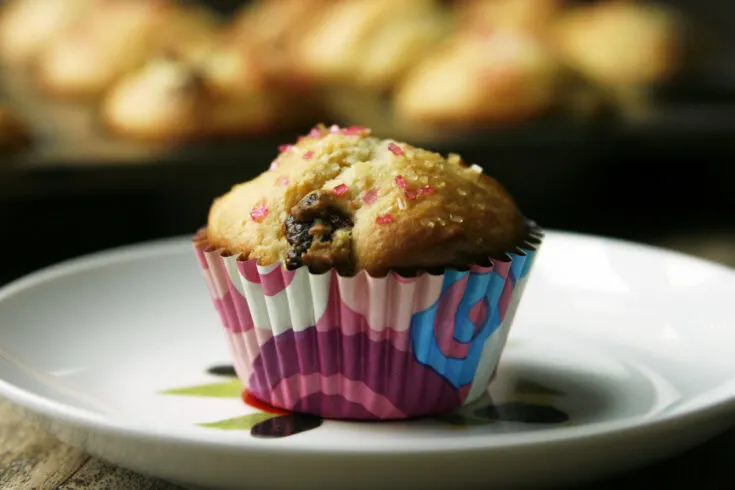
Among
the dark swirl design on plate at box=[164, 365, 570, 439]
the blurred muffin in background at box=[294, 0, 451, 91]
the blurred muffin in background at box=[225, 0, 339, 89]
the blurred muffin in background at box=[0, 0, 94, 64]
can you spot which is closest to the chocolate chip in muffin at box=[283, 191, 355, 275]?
the dark swirl design on plate at box=[164, 365, 570, 439]

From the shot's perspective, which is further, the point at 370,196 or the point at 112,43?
the point at 112,43

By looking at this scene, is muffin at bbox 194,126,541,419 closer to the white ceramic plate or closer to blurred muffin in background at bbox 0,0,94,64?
the white ceramic plate

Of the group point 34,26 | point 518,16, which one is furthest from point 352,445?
point 34,26

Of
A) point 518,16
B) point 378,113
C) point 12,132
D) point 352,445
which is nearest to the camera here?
point 352,445

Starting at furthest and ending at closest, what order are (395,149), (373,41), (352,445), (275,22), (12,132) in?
(275,22)
(373,41)
(12,132)
(395,149)
(352,445)

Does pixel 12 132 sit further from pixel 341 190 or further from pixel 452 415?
pixel 452 415

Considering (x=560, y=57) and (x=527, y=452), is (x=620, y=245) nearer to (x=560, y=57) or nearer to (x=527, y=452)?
(x=527, y=452)

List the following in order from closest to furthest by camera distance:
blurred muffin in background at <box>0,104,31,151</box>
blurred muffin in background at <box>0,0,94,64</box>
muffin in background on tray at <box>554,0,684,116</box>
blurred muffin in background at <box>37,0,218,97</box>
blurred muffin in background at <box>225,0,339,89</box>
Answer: blurred muffin in background at <box>0,104,31,151</box>
blurred muffin in background at <box>37,0,218,97</box>
muffin in background on tray at <box>554,0,684,116</box>
blurred muffin in background at <box>225,0,339,89</box>
blurred muffin in background at <box>0,0,94,64</box>
